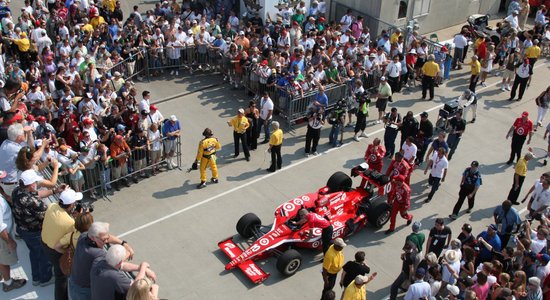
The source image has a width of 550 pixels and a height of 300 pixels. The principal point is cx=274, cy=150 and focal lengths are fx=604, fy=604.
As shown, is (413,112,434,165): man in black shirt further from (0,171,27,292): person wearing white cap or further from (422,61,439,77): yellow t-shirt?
(0,171,27,292): person wearing white cap

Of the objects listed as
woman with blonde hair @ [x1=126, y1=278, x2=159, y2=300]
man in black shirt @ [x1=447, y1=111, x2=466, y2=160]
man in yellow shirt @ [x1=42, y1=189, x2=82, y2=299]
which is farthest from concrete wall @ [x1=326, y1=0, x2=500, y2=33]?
woman with blonde hair @ [x1=126, y1=278, x2=159, y2=300]

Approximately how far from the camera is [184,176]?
15242mm

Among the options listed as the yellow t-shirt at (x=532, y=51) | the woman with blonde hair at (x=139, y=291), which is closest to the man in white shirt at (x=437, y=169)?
the yellow t-shirt at (x=532, y=51)

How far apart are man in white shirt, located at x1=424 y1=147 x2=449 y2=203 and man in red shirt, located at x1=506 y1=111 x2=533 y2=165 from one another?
273 cm

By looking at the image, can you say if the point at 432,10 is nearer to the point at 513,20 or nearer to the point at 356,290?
the point at 513,20

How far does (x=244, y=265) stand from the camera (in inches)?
476

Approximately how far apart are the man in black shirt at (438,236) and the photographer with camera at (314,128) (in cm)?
513

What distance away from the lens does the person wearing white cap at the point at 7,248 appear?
9070mm

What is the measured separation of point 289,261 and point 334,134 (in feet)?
18.7

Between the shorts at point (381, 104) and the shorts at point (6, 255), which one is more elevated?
the shorts at point (6, 255)

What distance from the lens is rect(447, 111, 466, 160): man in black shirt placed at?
1588 cm

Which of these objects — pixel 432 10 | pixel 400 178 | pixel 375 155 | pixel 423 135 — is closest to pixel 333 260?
pixel 400 178

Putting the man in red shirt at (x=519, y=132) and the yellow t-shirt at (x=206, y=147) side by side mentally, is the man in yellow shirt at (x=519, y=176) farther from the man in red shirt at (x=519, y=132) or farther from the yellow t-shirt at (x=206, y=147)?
the yellow t-shirt at (x=206, y=147)

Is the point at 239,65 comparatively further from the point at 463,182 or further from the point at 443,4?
the point at 443,4
